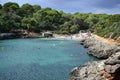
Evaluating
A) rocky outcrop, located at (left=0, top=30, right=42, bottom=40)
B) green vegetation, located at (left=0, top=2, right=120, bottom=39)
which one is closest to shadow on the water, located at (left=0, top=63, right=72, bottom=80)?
rocky outcrop, located at (left=0, top=30, right=42, bottom=40)

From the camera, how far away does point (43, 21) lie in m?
173

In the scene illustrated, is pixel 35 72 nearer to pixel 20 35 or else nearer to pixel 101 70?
pixel 101 70

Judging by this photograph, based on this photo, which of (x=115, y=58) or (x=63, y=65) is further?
(x=63, y=65)

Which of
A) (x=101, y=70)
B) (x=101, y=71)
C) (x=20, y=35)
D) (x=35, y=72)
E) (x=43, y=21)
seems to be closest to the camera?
(x=101, y=71)

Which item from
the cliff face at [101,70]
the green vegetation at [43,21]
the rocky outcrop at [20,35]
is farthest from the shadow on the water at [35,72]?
the green vegetation at [43,21]

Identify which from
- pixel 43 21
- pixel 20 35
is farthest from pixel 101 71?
pixel 43 21

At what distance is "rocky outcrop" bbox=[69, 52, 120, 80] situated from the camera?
33812 millimetres

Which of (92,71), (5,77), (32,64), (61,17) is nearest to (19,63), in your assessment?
(32,64)

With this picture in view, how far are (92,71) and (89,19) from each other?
524 ft

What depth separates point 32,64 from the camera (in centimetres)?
6059

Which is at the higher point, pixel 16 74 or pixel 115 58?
pixel 115 58

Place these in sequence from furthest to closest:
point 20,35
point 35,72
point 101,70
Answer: point 20,35, point 35,72, point 101,70

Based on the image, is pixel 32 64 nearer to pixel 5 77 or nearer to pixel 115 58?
pixel 5 77

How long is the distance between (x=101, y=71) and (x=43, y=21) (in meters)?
139
